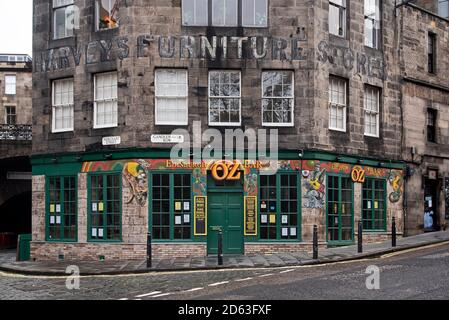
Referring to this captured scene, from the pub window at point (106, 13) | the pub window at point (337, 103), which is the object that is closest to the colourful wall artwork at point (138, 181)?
→ the pub window at point (106, 13)

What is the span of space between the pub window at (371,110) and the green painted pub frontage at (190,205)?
9.04ft

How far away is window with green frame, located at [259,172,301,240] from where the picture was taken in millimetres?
21953

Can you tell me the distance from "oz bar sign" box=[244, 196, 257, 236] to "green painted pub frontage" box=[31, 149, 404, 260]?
0.11ft

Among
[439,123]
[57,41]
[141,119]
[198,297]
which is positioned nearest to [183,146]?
[141,119]

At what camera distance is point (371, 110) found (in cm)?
Answer: 2491

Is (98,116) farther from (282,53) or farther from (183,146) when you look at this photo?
(282,53)

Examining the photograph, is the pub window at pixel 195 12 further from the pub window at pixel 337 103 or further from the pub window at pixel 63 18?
the pub window at pixel 337 103

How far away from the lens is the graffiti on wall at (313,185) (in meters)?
22.1

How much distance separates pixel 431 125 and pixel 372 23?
550 cm

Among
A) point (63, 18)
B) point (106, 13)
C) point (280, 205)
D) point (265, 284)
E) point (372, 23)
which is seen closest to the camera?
point (265, 284)

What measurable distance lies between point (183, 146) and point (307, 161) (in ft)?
13.4

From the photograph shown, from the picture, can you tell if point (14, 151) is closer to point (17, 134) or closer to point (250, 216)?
point (17, 134)

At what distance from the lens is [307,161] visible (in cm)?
2211

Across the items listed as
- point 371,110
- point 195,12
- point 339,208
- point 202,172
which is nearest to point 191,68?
point 195,12
